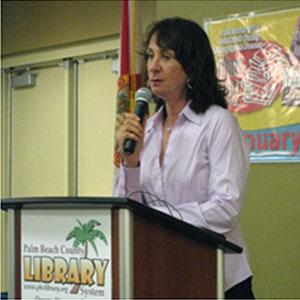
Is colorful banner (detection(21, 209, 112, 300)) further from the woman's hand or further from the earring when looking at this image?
the earring

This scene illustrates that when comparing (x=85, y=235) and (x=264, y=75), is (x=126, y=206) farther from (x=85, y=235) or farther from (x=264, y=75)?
(x=264, y=75)

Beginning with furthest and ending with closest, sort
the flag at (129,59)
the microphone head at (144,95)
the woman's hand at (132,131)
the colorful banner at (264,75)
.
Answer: the flag at (129,59) → the colorful banner at (264,75) → the microphone head at (144,95) → the woman's hand at (132,131)

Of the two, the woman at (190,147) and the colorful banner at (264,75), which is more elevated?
the colorful banner at (264,75)

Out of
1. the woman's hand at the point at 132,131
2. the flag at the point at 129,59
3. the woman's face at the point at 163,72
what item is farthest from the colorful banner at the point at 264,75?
the woman's hand at the point at 132,131

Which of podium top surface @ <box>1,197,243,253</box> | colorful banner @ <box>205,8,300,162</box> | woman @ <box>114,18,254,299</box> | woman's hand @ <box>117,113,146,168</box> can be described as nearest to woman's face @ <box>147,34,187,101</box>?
woman @ <box>114,18,254,299</box>

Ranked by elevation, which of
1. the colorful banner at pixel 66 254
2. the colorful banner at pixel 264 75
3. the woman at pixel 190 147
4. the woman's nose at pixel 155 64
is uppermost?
the colorful banner at pixel 264 75

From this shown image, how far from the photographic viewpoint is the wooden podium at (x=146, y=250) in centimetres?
128

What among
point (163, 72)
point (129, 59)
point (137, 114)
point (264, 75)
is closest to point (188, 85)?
point (163, 72)

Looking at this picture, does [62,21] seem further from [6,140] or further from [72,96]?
[6,140]

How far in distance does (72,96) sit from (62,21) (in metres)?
0.59

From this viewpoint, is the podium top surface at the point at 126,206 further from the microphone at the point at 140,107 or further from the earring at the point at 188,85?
the earring at the point at 188,85

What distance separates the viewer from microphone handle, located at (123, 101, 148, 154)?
5.23 ft

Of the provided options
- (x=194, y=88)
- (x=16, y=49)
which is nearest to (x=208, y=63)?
(x=194, y=88)

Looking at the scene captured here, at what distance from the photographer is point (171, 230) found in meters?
1.34
